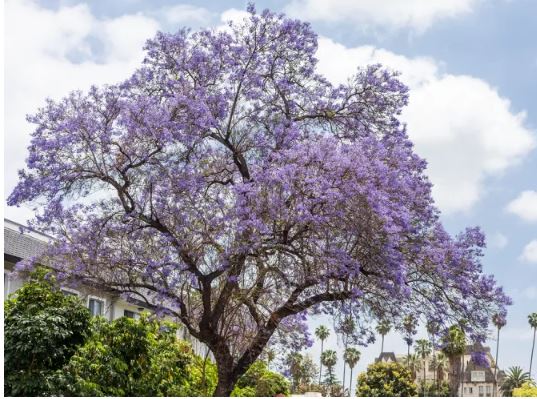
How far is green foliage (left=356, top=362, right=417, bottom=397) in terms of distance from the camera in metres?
29.7

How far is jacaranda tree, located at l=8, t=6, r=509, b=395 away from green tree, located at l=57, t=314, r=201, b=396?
1.82 feet

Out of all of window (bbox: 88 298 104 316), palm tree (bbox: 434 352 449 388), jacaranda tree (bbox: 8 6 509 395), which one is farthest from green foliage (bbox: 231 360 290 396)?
palm tree (bbox: 434 352 449 388)

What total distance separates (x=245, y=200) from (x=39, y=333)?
2.76 metres

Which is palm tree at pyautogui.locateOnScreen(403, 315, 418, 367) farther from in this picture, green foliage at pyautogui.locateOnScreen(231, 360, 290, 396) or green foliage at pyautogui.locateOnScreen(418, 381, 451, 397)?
green foliage at pyautogui.locateOnScreen(418, 381, 451, 397)

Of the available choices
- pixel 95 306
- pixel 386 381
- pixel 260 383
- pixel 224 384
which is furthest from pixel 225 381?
pixel 386 381

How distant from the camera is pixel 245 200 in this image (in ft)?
27.9

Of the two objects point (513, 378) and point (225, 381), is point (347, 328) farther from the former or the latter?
point (513, 378)

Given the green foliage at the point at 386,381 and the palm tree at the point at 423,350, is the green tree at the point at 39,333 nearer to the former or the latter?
the green foliage at the point at 386,381

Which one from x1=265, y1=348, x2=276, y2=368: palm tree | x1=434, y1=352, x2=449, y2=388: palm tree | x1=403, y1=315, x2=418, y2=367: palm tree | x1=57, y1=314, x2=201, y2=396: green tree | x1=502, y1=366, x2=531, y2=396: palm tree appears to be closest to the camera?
x1=403, y1=315, x2=418, y2=367: palm tree

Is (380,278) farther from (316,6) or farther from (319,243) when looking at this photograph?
(316,6)

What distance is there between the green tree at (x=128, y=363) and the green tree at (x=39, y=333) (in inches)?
6.9

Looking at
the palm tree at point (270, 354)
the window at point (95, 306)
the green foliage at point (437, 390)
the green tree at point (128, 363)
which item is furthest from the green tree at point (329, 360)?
the palm tree at point (270, 354)

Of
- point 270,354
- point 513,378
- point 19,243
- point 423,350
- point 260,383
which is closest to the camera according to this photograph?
point 270,354

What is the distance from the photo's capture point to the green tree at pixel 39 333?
9062mm
